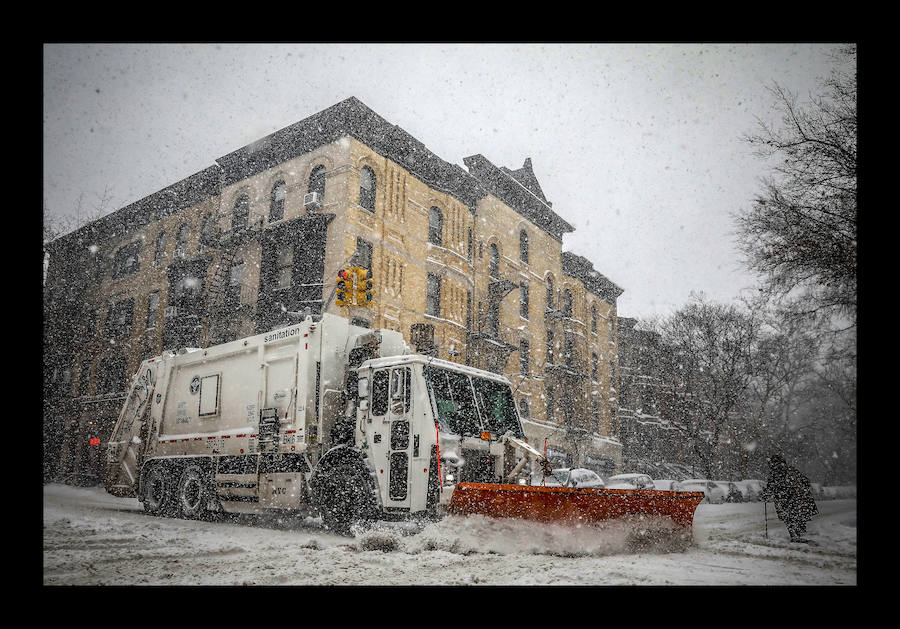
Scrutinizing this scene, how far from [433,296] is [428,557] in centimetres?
1890

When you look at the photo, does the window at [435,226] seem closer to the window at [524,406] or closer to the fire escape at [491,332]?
the fire escape at [491,332]

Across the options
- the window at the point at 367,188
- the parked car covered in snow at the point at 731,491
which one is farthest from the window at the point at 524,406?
the window at the point at 367,188

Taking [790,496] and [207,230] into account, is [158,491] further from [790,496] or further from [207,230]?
[207,230]

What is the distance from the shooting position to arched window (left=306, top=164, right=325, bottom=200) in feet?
77.0

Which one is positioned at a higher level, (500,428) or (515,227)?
(515,227)

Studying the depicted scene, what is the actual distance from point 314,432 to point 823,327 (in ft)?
32.9

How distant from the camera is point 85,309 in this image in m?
30.6

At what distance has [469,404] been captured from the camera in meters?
9.63

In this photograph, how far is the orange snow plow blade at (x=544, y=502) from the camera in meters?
7.61

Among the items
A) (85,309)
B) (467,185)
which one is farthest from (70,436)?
(467,185)

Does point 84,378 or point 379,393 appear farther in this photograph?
point 84,378

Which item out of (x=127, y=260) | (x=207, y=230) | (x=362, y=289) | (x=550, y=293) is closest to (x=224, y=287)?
(x=207, y=230)
